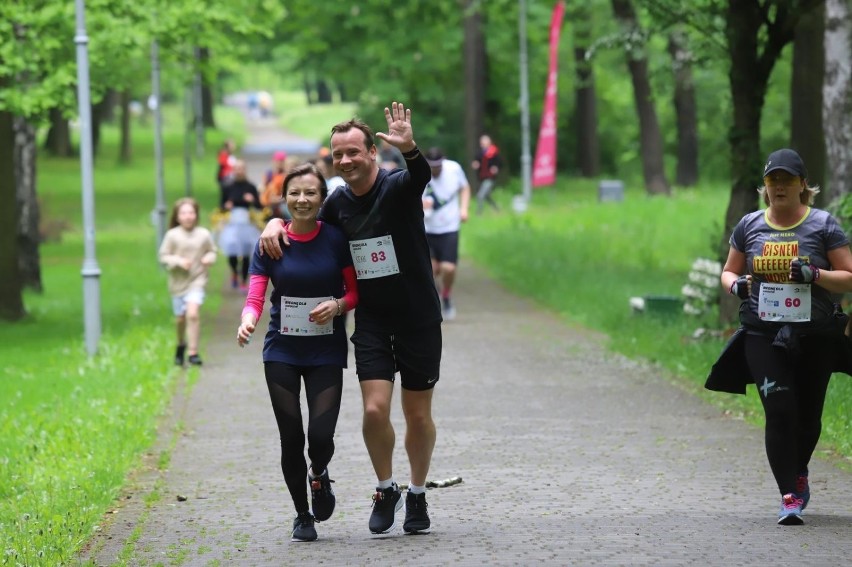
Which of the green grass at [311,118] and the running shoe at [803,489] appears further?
the green grass at [311,118]

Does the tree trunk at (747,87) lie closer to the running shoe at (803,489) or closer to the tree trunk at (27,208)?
the running shoe at (803,489)

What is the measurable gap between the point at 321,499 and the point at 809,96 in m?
12.1

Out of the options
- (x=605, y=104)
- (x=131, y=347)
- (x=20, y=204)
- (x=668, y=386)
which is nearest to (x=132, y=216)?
(x=20, y=204)

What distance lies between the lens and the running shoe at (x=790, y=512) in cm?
768

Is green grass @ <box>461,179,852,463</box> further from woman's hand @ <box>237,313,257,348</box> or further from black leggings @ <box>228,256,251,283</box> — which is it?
woman's hand @ <box>237,313,257,348</box>

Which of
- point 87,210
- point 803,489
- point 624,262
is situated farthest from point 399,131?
point 624,262

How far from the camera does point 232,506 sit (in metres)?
8.73

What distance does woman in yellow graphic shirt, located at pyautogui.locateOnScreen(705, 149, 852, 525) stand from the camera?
7.75 m

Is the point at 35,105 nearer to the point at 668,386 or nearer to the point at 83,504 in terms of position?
the point at 668,386

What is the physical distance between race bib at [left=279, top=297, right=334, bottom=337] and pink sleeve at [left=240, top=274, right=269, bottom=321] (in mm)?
130

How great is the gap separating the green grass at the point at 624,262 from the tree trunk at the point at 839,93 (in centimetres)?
189

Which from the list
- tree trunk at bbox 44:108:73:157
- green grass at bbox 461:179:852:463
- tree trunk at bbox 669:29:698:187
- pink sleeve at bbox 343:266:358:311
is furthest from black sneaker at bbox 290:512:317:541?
tree trunk at bbox 44:108:73:157

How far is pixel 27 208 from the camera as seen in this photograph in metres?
26.6

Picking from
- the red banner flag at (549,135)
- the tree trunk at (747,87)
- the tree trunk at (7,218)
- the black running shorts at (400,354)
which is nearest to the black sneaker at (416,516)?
the black running shorts at (400,354)
